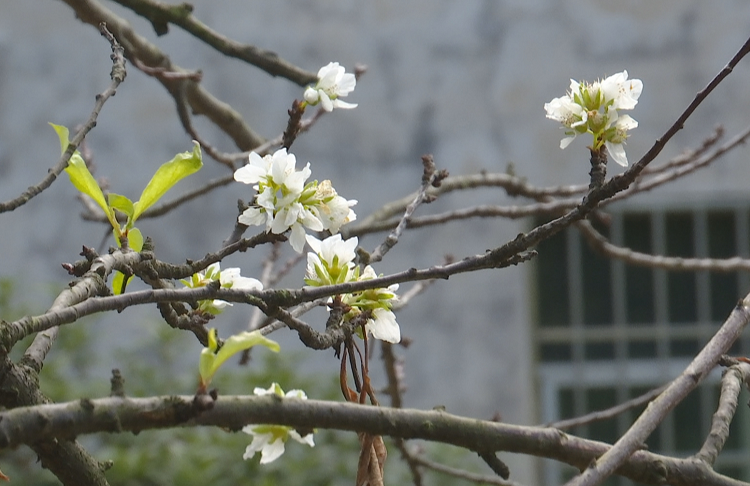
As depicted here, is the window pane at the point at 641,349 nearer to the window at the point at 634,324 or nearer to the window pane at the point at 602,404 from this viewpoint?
the window at the point at 634,324

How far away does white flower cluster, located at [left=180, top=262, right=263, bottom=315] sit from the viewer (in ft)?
2.37

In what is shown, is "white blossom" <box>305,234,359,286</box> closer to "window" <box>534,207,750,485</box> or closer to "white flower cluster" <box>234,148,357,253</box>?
"white flower cluster" <box>234,148,357,253</box>

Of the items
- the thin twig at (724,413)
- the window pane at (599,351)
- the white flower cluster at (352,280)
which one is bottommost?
the window pane at (599,351)

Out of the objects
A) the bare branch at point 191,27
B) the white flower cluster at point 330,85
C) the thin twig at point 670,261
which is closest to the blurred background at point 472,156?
the thin twig at point 670,261

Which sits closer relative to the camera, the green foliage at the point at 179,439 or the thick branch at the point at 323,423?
the thick branch at the point at 323,423

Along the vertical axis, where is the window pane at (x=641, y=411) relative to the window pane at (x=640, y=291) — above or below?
below

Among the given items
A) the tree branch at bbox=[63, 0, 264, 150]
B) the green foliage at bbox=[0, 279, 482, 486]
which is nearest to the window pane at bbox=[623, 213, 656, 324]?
the green foliage at bbox=[0, 279, 482, 486]

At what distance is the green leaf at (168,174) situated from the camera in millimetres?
Answer: 672

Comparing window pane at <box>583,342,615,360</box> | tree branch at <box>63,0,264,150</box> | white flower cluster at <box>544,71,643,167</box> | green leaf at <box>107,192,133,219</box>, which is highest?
tree branch at <box>63,0,264,150</box>

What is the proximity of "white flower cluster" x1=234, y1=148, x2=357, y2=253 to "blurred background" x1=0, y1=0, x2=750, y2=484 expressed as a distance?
2.63 metres

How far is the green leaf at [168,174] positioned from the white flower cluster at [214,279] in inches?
2.9

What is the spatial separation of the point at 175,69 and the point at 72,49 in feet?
7.81

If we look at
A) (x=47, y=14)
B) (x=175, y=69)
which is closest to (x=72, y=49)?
(x=47, y=14)

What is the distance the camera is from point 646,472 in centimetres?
57
